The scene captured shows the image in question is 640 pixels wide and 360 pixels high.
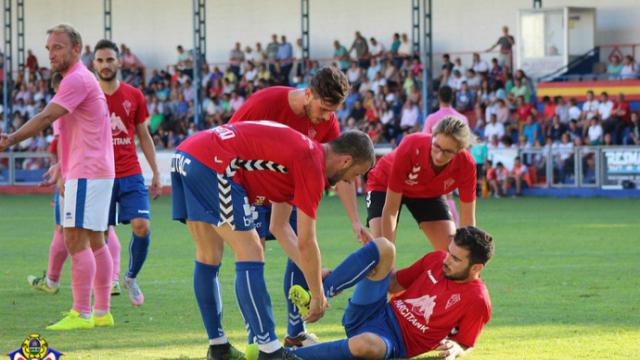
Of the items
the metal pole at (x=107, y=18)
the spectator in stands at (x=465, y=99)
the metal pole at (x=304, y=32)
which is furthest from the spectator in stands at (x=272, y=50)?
the spectator in stands at (x=465, y=99)

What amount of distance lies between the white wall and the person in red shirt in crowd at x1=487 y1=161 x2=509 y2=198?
27.3 ft

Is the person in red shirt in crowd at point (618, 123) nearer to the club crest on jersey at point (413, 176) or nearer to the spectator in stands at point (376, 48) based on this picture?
the spectator in stands at point (376, 48)

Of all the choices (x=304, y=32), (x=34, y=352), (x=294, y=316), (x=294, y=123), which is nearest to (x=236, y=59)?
(x=304, y=32)

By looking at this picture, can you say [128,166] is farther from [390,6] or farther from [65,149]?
[390,6]

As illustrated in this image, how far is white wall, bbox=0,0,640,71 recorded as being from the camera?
3922cm

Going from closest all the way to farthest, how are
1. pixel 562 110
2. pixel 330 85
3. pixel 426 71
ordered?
pixel 330 85
pixel 562 110
pixel 426 71

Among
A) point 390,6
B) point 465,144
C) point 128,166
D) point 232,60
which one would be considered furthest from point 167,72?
point 465,144

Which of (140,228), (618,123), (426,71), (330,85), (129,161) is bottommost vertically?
(140,228)

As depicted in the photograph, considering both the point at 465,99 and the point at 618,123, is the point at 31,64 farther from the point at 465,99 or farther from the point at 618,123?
the point at 618,123

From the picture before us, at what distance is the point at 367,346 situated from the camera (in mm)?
7703

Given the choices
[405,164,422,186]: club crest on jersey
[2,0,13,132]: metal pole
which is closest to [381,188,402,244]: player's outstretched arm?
[405,164,422,186]: club crest on jersey

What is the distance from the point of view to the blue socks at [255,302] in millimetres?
7637

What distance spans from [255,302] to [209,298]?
0.62 metres

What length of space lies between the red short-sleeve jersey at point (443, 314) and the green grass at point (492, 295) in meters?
0.38
